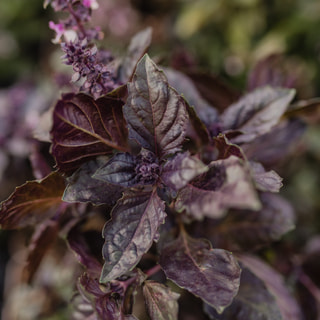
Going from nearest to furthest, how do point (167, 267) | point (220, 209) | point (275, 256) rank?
point (220, 209), point (167, 267), point (275, 256)

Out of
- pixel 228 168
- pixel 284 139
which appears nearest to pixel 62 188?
pixel 228 168

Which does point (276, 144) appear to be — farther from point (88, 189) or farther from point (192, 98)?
point (88, 189)

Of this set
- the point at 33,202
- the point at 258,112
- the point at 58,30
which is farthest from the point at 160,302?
the point at 58,30

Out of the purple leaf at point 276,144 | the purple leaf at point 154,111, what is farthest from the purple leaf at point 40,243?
the purple leaf at point 276,144

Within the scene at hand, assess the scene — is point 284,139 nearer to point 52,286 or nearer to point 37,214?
point 37,214

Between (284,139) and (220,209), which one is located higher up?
(220,209)

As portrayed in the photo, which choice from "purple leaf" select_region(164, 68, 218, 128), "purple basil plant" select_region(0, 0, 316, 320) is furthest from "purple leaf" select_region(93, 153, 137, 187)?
"purple leaf" select_region(164, 68, 218, 128)
